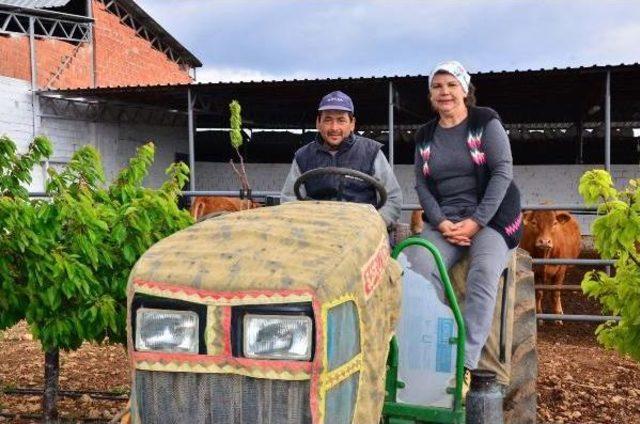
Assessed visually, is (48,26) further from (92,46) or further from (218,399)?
(218,399)

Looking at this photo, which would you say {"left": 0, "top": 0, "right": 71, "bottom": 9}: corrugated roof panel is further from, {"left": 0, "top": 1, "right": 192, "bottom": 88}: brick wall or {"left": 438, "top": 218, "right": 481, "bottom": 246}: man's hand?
{"left": 438, "top": 218, "right": 481, "bottom": 246}: man's hand

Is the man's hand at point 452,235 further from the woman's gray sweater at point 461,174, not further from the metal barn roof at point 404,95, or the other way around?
the metal barn roof at point 404,95

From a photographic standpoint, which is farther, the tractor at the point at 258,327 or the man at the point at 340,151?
the man at the point at 340,151

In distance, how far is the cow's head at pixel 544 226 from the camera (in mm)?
8648

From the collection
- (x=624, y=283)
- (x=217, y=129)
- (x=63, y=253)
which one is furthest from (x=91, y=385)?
(x=217, y=129)

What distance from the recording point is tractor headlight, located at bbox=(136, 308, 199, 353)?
6.02 feet

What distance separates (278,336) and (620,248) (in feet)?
7.69

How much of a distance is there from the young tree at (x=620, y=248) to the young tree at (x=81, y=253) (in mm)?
2346

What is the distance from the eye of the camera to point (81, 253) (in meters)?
3.86

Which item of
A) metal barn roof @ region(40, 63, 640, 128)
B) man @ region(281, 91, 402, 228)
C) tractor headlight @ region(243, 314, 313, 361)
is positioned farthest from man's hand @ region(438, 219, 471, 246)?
metal barn roof @ region(40, 63, 640, 128)

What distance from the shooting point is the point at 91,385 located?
5.44m

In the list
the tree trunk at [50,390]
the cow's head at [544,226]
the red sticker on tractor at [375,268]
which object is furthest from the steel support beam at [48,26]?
the red sticker on tractor at [375,268]

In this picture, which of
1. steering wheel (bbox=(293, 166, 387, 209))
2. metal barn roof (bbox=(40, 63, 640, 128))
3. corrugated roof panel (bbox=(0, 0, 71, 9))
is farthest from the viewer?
corrugated roof panel (bbox=(0, 0, 71, 9))

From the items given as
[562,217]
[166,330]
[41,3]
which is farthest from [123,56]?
[166,330]
